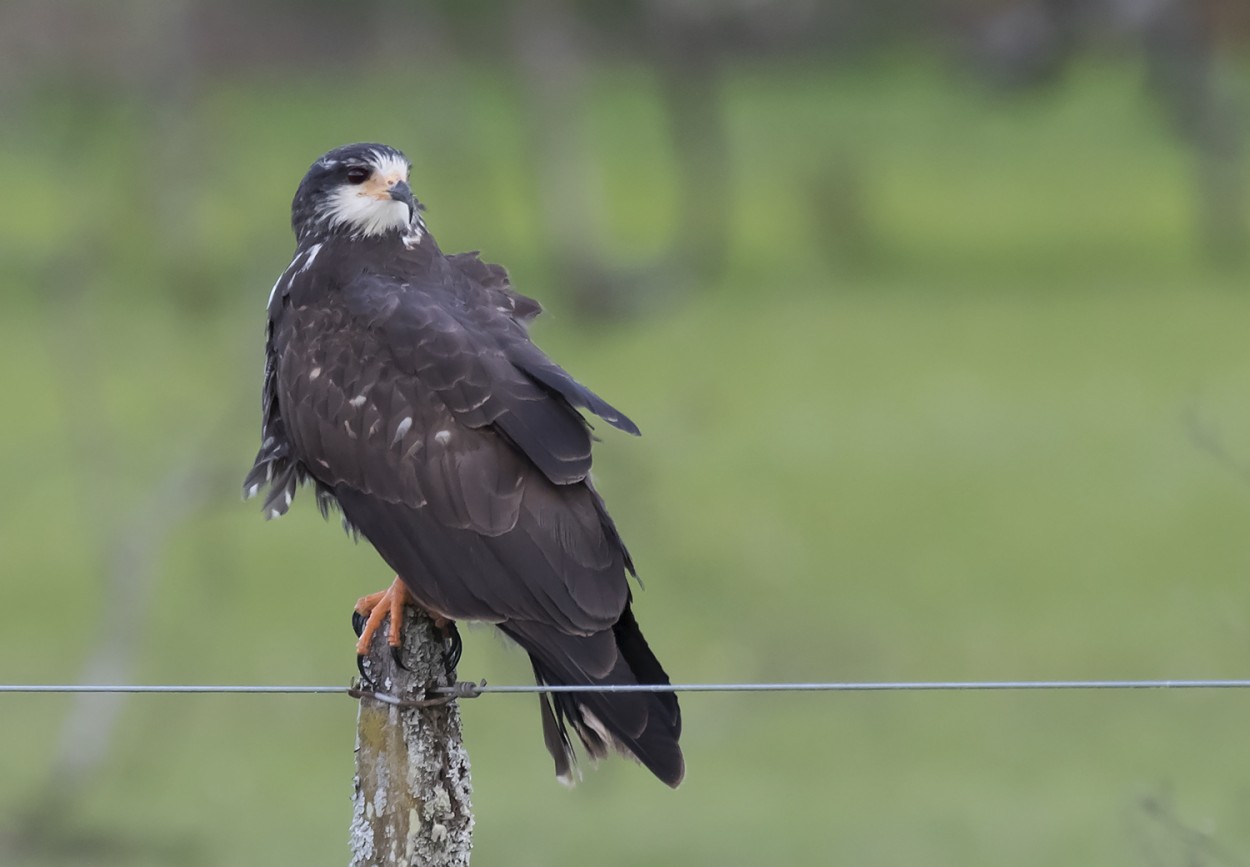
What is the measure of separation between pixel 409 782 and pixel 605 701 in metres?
0.56

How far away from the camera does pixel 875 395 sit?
2294 cm

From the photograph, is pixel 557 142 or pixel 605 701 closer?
pixel 605 701

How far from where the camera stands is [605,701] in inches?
177

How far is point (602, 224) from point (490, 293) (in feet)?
89.6

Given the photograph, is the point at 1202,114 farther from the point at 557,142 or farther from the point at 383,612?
the point at 383,612

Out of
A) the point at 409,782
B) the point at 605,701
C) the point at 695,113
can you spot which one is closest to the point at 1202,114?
the point at 695,113

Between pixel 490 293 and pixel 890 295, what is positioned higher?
pixel 490 293

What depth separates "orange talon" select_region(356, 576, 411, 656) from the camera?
4.41m

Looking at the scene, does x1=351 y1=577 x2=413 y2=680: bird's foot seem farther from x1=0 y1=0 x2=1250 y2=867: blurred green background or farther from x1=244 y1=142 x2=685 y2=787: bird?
x1=0 y1=0 x2=1250 y2=867: blurred green background

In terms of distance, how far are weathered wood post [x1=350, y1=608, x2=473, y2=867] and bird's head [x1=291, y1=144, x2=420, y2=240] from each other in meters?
1.57

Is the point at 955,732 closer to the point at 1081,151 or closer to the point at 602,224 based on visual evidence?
the point at 602,224

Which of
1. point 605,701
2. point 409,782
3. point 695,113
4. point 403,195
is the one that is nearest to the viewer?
point 409,782

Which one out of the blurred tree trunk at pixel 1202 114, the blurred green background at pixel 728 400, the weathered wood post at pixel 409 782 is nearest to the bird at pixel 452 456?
the weathered wood post at pixel 409 782

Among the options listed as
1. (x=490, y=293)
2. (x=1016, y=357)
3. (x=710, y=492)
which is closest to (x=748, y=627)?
(x=710, y=492)
